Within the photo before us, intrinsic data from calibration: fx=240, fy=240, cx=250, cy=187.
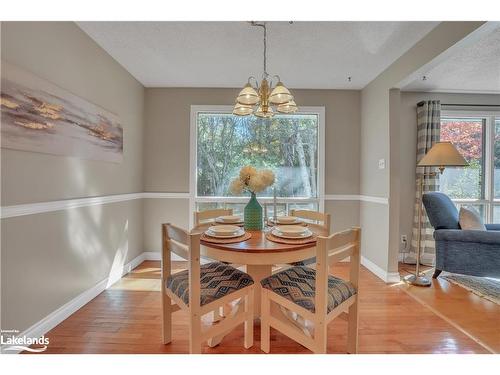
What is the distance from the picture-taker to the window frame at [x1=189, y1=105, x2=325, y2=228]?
3303 mm

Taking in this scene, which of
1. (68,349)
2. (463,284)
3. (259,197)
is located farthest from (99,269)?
(463,284)

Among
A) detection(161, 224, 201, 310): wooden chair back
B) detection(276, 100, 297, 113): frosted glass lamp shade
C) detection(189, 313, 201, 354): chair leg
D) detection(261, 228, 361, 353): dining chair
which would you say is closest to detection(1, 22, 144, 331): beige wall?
detection(161, 224, 201, 310): wooden chair back

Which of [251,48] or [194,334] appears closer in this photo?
[194,334]

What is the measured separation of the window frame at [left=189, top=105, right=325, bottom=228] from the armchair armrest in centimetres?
133

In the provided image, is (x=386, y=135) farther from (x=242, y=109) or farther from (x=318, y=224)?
(x=242, y=109)

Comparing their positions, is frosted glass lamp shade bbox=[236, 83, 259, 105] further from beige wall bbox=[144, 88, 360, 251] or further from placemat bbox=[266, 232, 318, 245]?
beige wall bbox=[144, 88, 360, 251]

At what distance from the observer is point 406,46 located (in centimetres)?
225

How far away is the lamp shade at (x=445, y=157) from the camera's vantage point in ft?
7.68

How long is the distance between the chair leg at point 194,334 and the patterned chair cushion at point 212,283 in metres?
0.08

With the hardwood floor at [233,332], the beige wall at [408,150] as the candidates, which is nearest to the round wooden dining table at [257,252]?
the hardwood floor at [233,332]

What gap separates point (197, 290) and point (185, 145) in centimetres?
242

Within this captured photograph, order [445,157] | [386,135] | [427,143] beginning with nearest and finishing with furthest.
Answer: [445,157] → [386,135] → [427,143]

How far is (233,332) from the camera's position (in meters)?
1.77

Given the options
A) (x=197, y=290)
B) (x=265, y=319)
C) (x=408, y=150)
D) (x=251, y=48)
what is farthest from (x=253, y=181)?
(x=408, y=150)
